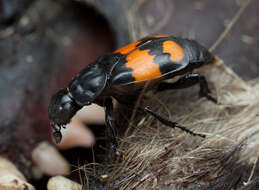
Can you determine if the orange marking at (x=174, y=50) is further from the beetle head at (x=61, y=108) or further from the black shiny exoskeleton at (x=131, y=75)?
the beetle head at (x=61, y=108)

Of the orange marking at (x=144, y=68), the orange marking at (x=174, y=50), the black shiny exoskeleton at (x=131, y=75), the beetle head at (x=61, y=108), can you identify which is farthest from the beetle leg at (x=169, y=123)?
the beetle head at (x=61, y=108)

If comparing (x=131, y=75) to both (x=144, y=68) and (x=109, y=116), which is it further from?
(x=109, y=116)

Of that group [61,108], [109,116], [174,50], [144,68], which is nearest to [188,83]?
[174,50]

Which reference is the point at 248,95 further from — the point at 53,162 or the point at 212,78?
the point at 53,162

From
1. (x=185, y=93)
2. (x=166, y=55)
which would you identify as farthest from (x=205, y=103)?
(x=166, y=55)

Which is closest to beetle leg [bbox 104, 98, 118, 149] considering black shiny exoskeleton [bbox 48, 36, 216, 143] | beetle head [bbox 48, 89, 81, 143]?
black shiny exoskeleton [bbox 48, 36, 216, 143]

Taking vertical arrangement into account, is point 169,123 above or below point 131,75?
below

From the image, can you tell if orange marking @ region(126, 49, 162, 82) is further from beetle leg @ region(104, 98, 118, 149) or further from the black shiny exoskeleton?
beetle leg @ region(104, 98, 118, 149)
